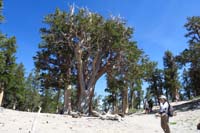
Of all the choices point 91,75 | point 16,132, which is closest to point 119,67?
point 91,75

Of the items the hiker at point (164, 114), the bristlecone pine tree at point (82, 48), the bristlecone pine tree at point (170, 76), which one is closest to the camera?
the hiker at point (164, 114)

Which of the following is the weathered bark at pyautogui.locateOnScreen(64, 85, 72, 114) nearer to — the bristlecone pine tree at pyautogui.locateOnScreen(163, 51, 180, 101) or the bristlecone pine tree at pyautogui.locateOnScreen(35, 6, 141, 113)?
the bristlecone pine tree at pyautogui.locateOnScreen(35, 6, 141, 113)

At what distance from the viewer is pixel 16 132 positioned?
35.1ft

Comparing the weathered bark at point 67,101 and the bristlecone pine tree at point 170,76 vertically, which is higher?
the bristlecone pine tree at point 170,76

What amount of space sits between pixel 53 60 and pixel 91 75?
16.4ft

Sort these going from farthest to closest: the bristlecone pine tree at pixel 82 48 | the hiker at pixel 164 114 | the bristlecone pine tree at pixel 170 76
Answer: the bristlecone pine tree at pixel 170 76 → the bristlecone pine tree at pixel 82 48 → the hiker at pixel 164 114

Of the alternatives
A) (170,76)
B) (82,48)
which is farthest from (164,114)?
(170,76)

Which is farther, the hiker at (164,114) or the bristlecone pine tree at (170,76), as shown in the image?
the bristlecone pine tree at (170,76)

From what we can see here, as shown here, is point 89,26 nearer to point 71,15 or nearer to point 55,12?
point 71,15

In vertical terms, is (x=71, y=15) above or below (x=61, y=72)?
above

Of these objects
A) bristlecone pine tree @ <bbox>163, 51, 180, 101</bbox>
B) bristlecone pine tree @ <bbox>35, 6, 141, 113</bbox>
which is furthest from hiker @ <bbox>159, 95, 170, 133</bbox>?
bristlecone pine tree @ <bbox>163, 51, 180, 101</bbox>

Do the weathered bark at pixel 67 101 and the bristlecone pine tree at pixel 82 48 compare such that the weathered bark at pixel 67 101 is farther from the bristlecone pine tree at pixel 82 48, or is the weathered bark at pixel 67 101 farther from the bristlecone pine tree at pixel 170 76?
the bristlecone pine tree at pixel 170 76

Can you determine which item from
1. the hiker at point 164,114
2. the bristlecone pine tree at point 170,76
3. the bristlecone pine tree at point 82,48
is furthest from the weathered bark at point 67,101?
the bristlecone pine tree at point 170,76

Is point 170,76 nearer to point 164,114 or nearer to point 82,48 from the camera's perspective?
point 82,48
